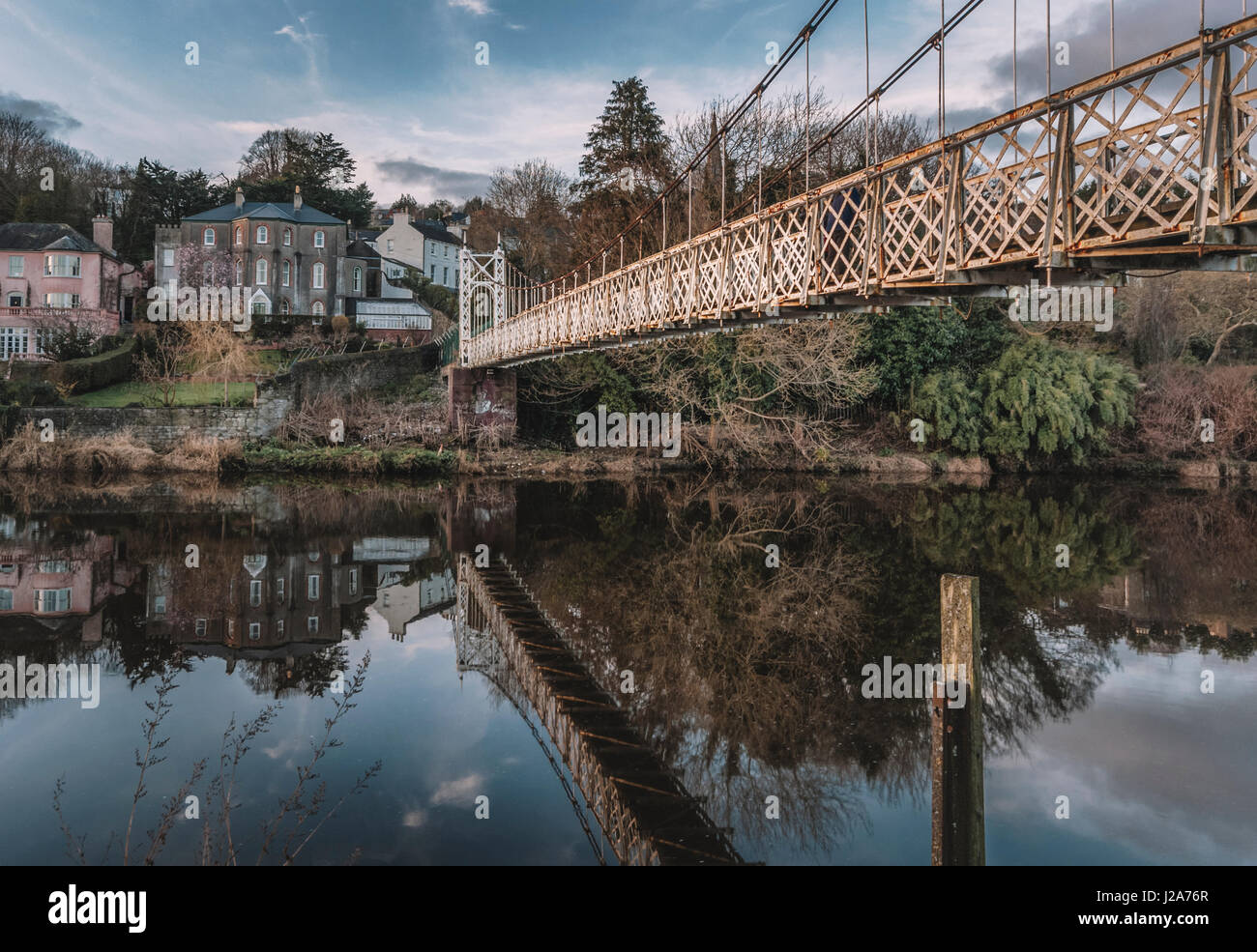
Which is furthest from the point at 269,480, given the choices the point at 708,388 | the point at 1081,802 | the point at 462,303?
the point at 1081,802

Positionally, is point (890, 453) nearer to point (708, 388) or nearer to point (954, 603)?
point (708, 388)

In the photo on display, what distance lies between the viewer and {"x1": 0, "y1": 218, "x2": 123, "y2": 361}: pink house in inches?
1497

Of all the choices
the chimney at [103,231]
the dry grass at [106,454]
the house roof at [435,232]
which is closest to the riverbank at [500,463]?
the dry grass at [106,454]

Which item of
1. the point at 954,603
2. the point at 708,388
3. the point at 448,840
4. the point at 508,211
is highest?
the point at 508,211

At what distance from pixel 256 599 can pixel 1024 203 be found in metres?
9.42

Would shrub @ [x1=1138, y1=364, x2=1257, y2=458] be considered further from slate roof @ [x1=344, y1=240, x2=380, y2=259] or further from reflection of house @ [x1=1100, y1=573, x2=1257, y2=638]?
slate roof @ [x1=344, y1=240, x2=380, y2=259]

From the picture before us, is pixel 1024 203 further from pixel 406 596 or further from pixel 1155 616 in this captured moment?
pixel 406 596

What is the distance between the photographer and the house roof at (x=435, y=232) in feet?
191

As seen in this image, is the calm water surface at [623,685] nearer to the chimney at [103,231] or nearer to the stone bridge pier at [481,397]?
the stone bridge pier at [481,397]

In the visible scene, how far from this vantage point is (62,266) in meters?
39.1

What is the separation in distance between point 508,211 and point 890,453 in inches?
1001

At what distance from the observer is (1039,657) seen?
28.0 ft

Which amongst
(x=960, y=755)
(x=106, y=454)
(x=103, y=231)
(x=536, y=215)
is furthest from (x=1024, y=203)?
(x=103, y=231)

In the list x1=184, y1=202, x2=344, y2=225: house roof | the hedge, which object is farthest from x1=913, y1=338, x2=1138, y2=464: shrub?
x1=184, y1=202, x2=344, y2=225: house roof
